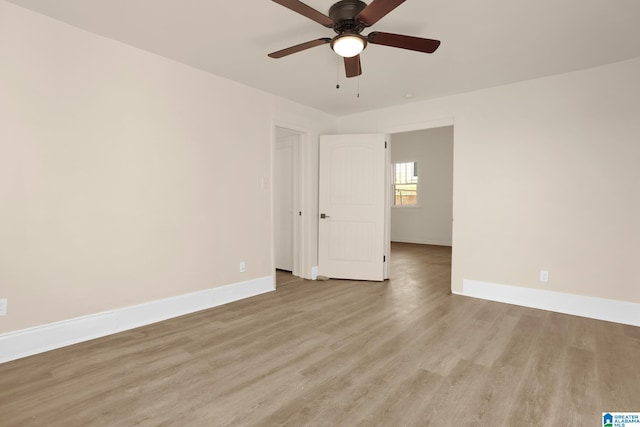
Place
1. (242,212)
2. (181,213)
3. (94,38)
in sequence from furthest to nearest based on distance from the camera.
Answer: (242,212) → (181,213) → (94,38)

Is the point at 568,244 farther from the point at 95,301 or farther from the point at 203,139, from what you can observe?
the point at 95,301

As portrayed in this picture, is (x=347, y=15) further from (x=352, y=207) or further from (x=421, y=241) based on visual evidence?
(x=421, y=241)

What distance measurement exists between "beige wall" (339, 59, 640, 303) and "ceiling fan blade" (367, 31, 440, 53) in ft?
6.79

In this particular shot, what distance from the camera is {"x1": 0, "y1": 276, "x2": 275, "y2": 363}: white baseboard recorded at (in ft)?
7.52

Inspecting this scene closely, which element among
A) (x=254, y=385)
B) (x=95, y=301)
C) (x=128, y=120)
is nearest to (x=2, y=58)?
(x=128, y=120)

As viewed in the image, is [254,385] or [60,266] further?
[60,266]

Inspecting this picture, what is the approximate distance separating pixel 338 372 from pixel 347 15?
2418mm

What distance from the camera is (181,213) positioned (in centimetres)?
321

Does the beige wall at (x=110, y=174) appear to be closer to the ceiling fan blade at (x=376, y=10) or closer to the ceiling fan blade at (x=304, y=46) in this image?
the ceiling fan blade at (x=304, y=46)

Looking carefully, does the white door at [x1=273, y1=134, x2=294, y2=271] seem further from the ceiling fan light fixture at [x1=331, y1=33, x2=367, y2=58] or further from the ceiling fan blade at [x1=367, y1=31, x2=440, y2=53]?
the ceiling fan blade at [x1=367, y1=31, x2=440, y2=53]

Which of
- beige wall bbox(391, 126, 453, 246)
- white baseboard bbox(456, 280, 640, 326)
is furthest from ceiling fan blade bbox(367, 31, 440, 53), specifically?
beige wall bbox(391, 126, 453, 246)

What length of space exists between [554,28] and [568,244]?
6.95 feet

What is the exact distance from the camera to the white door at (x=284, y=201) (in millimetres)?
5016

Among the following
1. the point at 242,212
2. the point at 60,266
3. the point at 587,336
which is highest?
the point at 242,212
